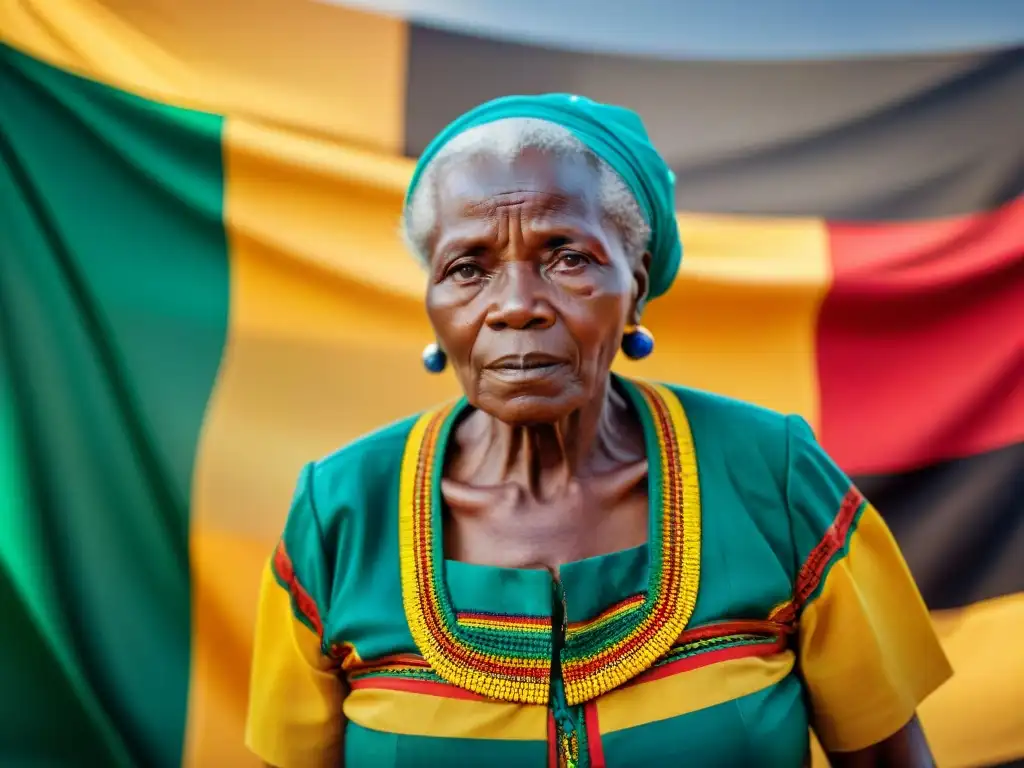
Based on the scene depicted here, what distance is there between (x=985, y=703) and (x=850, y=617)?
2.72ft

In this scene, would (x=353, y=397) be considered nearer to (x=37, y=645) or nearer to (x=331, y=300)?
(x=331, y=300)

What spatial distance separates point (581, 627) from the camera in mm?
1181

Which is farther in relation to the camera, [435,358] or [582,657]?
[435,358]

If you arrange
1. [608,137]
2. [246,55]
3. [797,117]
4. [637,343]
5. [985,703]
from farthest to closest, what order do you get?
[797,117]
[246,55]
[985,703]
[637,343]
[608,137]

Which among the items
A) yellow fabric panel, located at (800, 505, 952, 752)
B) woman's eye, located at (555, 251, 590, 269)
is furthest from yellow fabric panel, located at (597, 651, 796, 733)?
woman's eye, located at (555, 251, 590, 269)

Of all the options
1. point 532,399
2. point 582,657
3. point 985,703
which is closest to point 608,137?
point 532,399

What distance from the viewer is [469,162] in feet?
3.92

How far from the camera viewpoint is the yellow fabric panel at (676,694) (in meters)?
1.13

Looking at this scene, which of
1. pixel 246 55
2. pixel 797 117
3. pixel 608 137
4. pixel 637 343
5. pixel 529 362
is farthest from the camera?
pixel 797 117

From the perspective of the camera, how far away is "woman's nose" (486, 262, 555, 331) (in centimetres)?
112

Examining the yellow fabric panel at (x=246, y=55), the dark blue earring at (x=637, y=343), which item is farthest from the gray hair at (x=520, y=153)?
the yellow fabric panel at (x=246, y=55)

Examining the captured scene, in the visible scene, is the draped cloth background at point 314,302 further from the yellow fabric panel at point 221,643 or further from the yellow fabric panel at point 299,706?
the yellow fabric panel at point 299,706

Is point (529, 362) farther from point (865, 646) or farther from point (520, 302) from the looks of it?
point (865, 646)

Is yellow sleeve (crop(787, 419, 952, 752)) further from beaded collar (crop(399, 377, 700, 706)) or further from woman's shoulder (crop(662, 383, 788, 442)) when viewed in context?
beaded collar (crop(399, 377, 700, 706))
